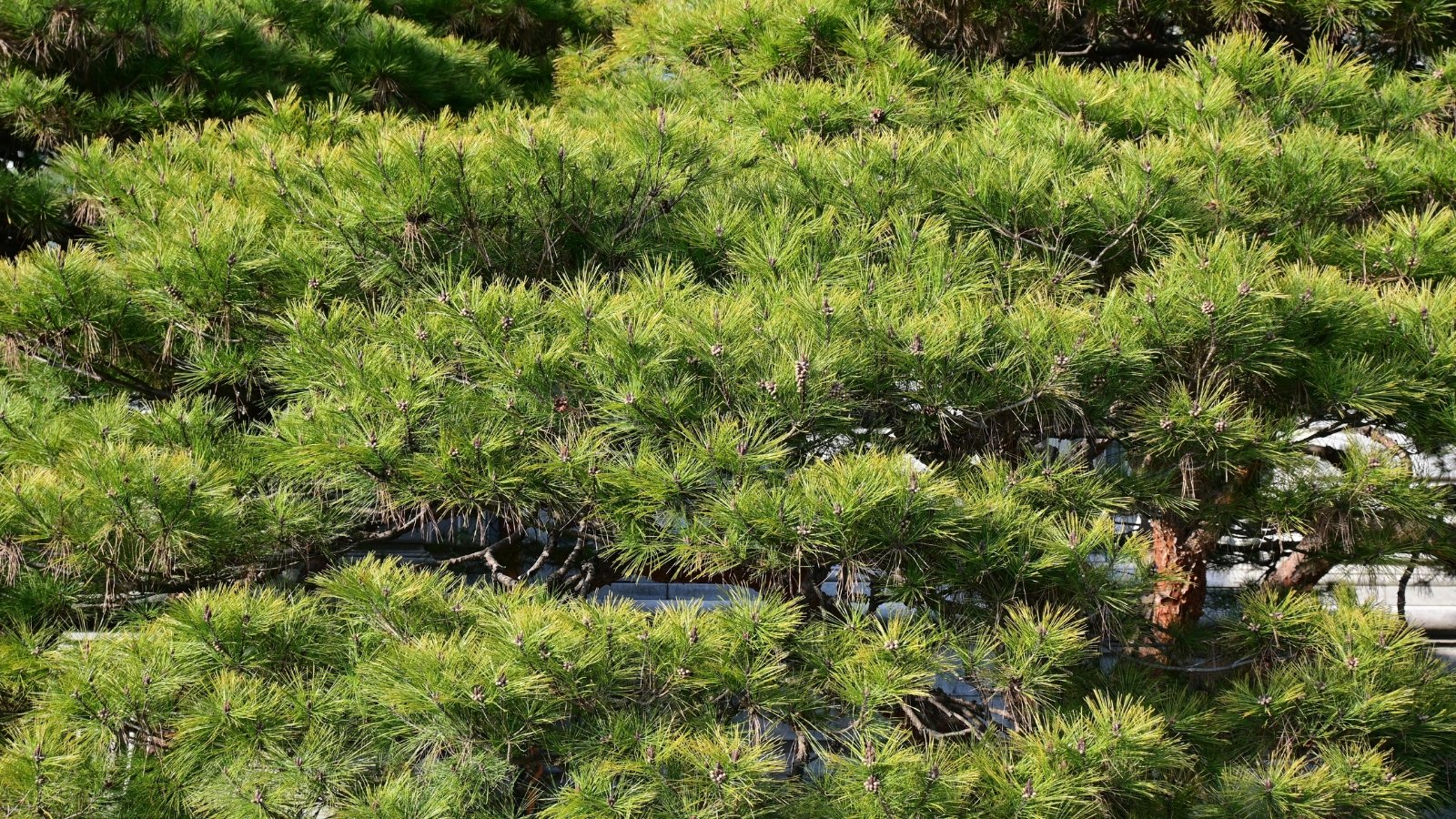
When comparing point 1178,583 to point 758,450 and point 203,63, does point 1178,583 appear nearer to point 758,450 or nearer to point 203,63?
point 758,450

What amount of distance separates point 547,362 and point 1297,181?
1.37 metres

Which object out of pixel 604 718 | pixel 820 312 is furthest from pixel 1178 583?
pixel 604 718

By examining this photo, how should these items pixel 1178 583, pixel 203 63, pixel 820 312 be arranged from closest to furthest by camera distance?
pixel 820 312 < pixel 1178 583 < pixel 203 63

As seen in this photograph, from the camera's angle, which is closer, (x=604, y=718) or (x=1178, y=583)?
(x=604, y=718)

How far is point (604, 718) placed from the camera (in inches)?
65.6

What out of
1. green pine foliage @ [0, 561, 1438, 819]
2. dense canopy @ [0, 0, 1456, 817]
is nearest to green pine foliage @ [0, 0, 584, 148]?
dense canopy @ [0, 0, 1456, 817]

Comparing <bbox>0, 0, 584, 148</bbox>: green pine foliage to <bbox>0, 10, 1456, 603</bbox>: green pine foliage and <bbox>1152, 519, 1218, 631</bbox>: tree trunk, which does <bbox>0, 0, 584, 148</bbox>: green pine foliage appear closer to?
<bbox>0, 10, 1456, 603</bbox>: green pine foliage

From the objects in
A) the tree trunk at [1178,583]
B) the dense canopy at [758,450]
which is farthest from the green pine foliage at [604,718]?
the tree trunk at [1178,583]

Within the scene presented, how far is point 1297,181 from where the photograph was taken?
2.15 m

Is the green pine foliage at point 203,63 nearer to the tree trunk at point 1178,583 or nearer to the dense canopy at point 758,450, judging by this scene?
the dense canopy at point 758,450

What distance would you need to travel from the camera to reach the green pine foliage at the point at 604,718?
1.58 metres

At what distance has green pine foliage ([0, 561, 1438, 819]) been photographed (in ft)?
5.19

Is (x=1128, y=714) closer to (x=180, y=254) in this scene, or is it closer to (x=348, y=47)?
(x=180, y=254)

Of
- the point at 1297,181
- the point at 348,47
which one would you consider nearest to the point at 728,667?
the point at 1297,181
